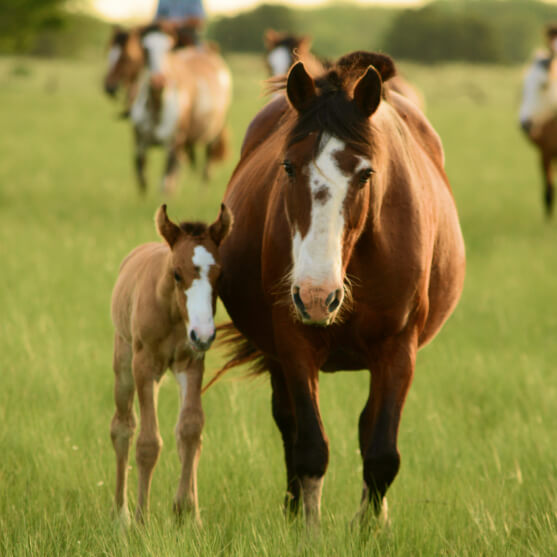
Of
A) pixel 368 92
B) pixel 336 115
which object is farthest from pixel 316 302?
pixel 368 92

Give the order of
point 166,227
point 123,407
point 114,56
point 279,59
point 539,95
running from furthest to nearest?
point 114,56 → point 279,59 → point 539,95 → point 123,407 → point 166,227

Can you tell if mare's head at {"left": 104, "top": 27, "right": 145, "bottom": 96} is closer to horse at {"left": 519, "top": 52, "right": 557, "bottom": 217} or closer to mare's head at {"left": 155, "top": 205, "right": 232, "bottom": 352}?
horse at {"left": 519, "top": 52, "right": 557, "bottom": 217}

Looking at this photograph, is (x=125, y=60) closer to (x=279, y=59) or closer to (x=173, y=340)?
(x=279, y=59)

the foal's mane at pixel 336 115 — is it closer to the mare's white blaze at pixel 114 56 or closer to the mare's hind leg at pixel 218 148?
the mare's white blaze at pixel 114 56

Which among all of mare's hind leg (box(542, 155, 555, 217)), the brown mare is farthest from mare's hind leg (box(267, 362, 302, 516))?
mare's hind leg (box(542, 155, 555, 217))

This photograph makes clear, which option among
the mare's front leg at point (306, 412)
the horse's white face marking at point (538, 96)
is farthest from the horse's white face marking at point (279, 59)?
the mare's front leg at point (306, 412)

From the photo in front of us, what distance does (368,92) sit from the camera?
3139 mm

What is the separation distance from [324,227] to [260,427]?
2.22 m

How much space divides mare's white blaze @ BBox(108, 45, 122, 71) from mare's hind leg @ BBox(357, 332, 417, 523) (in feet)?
35.2

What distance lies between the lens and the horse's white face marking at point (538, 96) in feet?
38.6

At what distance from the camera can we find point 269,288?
3.62m

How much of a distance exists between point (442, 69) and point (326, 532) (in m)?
54.0

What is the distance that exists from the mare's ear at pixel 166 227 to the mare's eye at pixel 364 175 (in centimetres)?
88

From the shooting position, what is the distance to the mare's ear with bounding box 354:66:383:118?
3.09 metres
